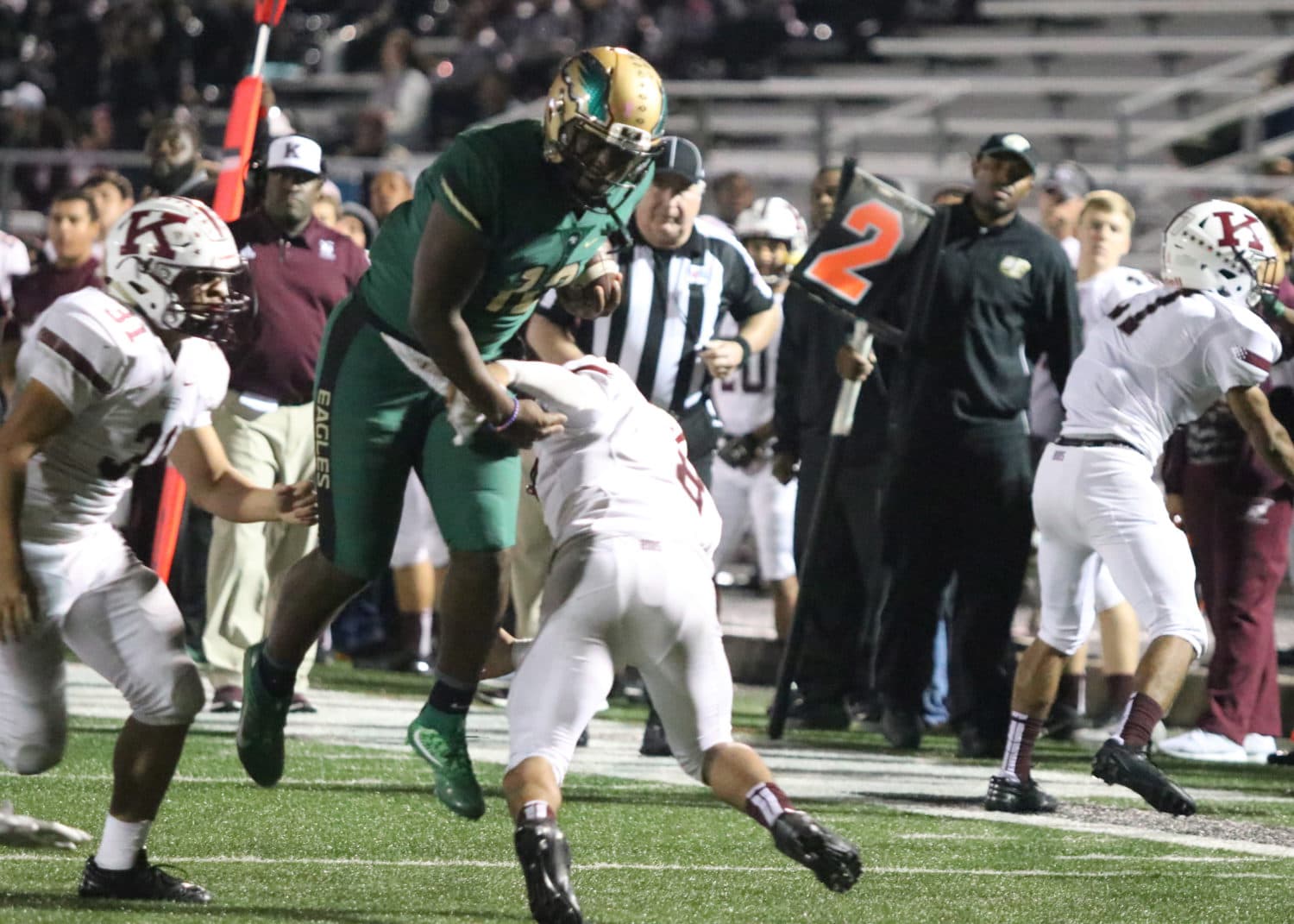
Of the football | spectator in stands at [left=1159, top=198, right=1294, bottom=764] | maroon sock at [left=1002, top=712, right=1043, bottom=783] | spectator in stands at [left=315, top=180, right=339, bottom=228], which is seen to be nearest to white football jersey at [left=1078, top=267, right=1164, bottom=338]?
spectator in stands at [left=1159, top=198, right=1294, bottom=764]

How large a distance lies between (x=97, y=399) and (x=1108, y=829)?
325 centimetres

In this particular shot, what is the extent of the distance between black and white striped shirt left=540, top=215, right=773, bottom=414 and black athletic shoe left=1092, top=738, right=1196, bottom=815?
1.99 metres

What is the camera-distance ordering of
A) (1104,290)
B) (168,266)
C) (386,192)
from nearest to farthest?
(168,266) → (1104,290) → (386,192)

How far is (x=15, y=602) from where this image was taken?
184 inches

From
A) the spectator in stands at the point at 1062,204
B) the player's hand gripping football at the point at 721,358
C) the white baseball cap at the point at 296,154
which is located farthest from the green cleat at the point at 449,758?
the spectator in stands at the point at 1062,204

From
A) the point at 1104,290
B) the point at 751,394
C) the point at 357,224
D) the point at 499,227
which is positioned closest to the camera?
the point at 499,227

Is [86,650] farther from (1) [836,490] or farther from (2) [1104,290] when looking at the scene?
(2) [1104,290]

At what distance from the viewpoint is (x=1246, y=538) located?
8.23m

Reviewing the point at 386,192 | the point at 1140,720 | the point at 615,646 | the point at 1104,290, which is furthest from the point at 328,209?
the point at 615,646

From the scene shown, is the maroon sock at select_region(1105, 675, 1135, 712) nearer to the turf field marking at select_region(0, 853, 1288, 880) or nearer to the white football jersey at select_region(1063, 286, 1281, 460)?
the white football jersey at select_region(1063, 286, 1281, 460)

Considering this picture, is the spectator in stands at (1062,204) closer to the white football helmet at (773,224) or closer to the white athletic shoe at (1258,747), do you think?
the white football helmet at (773,224)

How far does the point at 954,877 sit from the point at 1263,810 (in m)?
1.81

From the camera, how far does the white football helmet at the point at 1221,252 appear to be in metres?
6.57

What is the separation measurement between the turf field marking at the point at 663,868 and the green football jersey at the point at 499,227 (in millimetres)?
1236
